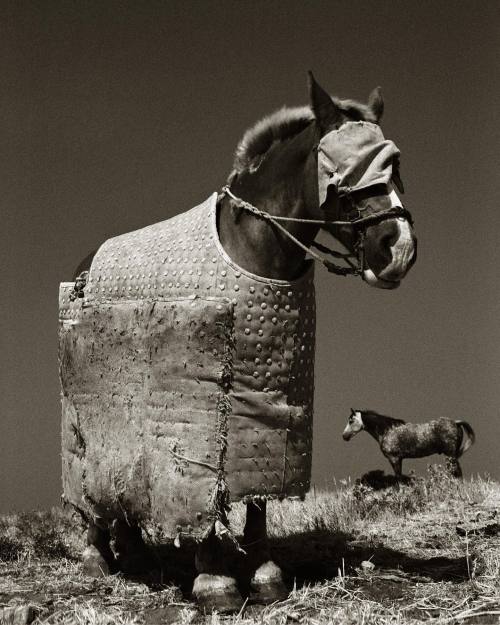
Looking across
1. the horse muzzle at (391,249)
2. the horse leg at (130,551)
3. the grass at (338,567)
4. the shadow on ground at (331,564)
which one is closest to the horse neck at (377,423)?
the grass at (338,567)

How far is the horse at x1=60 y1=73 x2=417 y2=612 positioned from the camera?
4.65m

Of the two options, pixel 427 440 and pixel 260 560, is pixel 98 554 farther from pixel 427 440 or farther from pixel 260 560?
pixel 427 440

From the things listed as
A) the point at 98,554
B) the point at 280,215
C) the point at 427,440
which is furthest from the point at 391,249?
the point at 427,440

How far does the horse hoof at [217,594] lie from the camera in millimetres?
4832

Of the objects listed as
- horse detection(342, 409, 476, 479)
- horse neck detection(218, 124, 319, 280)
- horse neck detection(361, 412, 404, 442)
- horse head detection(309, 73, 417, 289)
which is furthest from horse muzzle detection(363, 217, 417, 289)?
horse neck detection(361, 412, 404, 442)

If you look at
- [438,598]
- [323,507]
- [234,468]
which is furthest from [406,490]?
[234,468]

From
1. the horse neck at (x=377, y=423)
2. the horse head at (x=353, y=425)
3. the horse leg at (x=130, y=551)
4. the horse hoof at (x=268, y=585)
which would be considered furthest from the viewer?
the horse head at (x=353, y=425)

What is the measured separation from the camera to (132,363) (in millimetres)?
5383

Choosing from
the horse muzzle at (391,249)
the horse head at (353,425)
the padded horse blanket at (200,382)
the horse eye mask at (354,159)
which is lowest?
the horse head at (353,425)

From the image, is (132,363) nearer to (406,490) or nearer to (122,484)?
(122,484)

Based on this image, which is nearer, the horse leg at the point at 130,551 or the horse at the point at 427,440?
the horse leg at the point at 130,551

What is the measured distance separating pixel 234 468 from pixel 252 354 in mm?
673

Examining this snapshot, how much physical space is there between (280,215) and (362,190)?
0.56m

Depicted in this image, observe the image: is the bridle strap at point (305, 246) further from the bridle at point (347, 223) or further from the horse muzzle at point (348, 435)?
the horse muzzle at point (348, 435)
